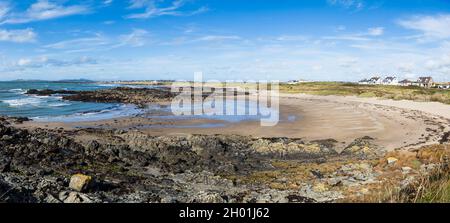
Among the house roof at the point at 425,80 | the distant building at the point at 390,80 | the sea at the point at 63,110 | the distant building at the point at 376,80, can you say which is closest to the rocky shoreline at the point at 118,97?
the sea at the point at 63,110

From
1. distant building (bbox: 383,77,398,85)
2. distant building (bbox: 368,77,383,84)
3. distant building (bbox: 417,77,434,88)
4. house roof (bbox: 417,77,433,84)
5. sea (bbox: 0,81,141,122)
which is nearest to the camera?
sea (bbox: 0,81,141,122)

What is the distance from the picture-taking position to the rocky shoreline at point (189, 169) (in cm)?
1020

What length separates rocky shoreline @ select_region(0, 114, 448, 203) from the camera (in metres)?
10.2

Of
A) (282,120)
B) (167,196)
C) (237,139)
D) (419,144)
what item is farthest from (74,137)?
(419,144)

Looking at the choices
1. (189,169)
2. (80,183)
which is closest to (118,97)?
(189,169)

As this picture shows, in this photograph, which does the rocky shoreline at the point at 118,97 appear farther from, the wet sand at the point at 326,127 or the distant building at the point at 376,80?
the distant building at the point at 376,80

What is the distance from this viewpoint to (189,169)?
13.7 m

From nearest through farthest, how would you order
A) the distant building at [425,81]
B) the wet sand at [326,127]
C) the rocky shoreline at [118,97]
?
the wet sand at [326,127] → the rocky shoreline at [118,97] → the distant building at [425,81]

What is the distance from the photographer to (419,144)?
18609 millimetres

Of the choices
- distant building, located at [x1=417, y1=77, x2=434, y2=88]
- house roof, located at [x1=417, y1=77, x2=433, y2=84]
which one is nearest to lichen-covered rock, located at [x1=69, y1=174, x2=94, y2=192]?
distant building, located at [x1=417, y1=77, x2=434, y2=88]

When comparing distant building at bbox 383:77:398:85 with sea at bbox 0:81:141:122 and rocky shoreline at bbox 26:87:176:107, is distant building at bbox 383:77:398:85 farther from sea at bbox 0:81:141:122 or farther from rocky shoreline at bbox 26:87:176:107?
sea at bbox 0:81:141:122

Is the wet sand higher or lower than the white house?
lower

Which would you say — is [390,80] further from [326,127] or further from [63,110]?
[63,110]
